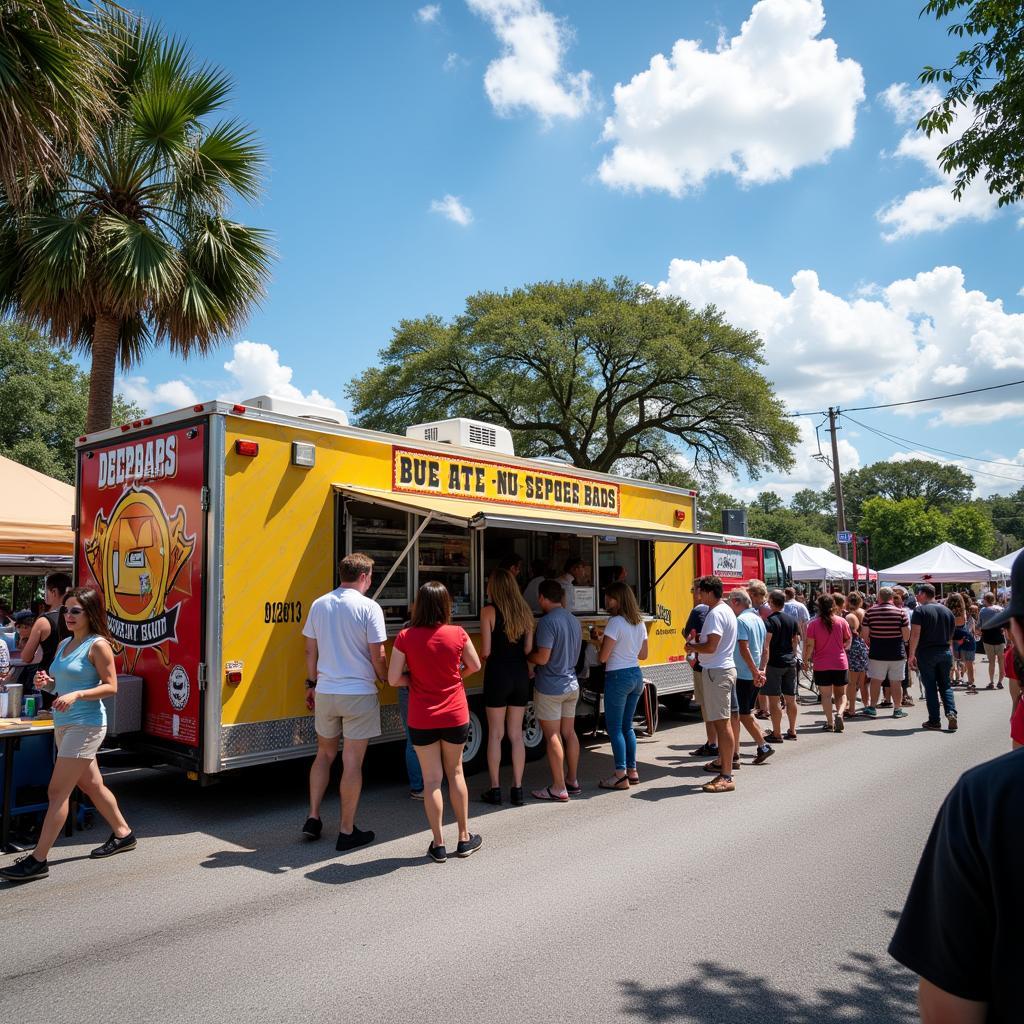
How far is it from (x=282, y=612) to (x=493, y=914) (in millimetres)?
3061

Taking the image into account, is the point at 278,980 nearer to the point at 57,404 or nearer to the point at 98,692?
the point at 98,692

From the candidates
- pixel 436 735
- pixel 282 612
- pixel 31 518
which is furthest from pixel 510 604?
pixel 31 518

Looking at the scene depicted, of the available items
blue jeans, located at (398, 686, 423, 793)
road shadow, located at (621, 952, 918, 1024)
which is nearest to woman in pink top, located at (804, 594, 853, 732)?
blue jeans, located at (398, 686, 423, 793)

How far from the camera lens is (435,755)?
5496mm

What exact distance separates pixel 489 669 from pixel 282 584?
180 centimetres

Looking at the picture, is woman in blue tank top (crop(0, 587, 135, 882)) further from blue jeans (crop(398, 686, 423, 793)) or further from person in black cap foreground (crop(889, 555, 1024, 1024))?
person in black cap foreground (crop(889, 555, 1024, 1024))

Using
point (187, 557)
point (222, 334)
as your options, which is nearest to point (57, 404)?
point (222, 334)

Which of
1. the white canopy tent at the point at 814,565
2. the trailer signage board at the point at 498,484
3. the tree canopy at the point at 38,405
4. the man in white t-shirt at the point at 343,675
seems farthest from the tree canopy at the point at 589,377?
the man in white t-shirt at the point at 343,675

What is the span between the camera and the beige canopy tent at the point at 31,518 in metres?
11.4

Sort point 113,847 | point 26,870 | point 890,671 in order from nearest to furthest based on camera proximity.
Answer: point 26,870 → point 113,847 → point 890,671

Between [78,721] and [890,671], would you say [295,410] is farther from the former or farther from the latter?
[890,671]

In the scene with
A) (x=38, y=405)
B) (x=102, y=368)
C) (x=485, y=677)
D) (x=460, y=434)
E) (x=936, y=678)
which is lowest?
(x=936, y=678)

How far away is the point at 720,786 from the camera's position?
7285 millimetres

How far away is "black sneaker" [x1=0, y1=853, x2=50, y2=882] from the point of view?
5.01m
